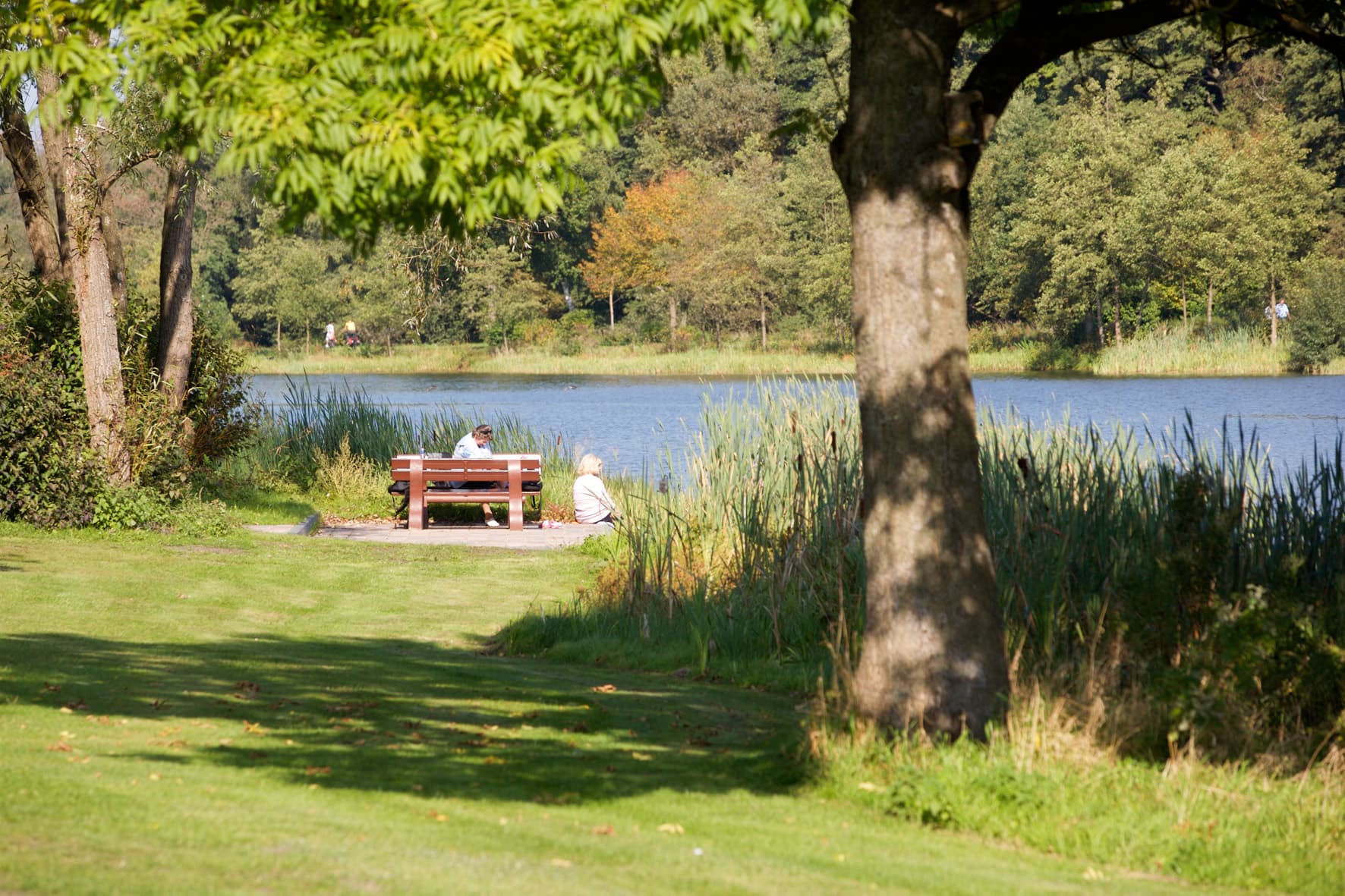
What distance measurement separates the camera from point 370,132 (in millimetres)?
4938

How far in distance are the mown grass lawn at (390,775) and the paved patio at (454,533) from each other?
4445mm

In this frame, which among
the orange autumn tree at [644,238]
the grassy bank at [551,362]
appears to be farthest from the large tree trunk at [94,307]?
the orange autumn tree at [644,238]

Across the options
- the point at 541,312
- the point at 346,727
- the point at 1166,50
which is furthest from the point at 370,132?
the point at 541,312

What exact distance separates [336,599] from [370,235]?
6.39m

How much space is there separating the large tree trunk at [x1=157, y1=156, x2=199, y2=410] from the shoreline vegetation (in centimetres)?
1879

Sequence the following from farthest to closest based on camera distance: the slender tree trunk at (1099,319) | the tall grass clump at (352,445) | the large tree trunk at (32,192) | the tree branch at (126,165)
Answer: the slender tree trunk at (1099,319) < the tall grass clump at (352,445) < the large tree trunk at (32,192) < the tree branch at (126,165)

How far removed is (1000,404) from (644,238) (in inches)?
1519

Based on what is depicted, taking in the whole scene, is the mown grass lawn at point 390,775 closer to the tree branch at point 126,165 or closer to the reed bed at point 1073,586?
the reed bed at point 1073,586

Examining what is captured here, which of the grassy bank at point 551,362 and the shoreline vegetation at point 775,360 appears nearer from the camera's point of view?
the shoreline vegetation at point 775,360

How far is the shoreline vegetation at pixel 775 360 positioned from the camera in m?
43.8

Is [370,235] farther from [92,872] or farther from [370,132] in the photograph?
[92,872]

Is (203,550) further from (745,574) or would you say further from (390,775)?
(390,775)

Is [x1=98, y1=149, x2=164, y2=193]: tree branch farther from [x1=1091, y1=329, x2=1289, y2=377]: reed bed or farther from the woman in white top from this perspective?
[x1=1091, y1=329, x2=1289, y2=377]: reed bed

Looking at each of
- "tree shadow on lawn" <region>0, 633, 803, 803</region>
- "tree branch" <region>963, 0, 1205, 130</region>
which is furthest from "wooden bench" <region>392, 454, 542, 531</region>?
"tree branch" <region>963, 0, 1205, 130</region>
